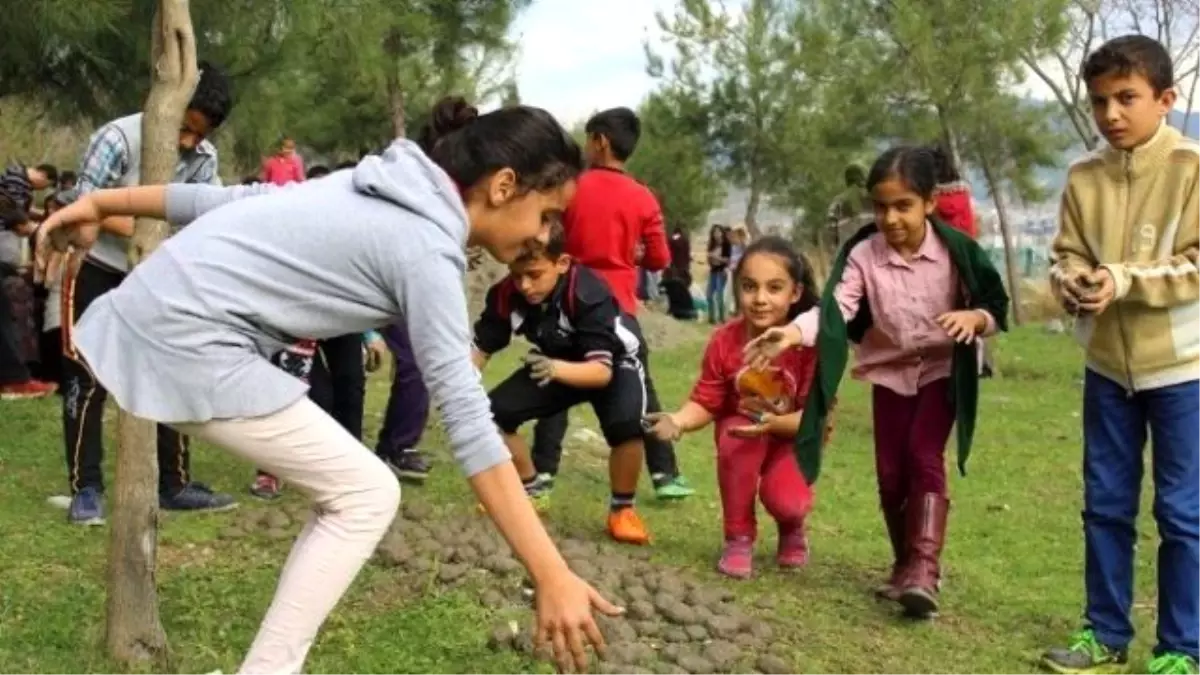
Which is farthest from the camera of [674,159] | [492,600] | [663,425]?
[674,159]

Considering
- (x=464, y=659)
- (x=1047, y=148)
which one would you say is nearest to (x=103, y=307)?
(x=464, y=659)

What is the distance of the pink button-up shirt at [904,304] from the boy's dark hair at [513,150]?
1860 mm

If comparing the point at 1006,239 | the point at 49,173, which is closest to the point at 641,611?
the point at 49,173

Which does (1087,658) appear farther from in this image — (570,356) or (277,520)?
(277,520)

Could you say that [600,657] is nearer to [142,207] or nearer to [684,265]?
[142,207]

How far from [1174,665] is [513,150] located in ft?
8.10

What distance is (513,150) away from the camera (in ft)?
9.80

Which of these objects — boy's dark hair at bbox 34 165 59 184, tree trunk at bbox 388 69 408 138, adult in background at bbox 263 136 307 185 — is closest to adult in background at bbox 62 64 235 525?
boy's dark hair at bbox 34 165 59 184

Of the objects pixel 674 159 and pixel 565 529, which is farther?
pixel 674 159

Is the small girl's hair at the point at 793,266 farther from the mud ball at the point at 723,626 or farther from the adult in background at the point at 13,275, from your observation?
the adult in background at the point at 13,275

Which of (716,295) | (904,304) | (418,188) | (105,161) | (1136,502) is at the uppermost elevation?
(105,161)

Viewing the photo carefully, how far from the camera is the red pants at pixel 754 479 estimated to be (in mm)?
5234

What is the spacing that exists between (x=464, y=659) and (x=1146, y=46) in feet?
8.26

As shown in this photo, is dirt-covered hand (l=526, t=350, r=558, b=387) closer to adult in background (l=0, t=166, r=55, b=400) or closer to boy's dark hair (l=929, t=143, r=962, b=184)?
boy's dark hair (l=929, t=143, r=962, b=184)
